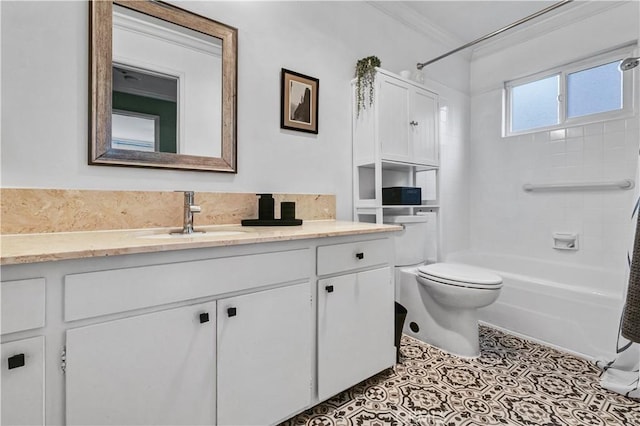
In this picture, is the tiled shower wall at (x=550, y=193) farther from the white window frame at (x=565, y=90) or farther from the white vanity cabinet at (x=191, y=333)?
the white vanity cabinet at (x=191, y=333)

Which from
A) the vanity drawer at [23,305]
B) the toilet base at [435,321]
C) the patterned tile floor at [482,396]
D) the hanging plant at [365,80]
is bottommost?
the patterned tile floor at [482,396]

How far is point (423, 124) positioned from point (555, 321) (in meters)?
1.64

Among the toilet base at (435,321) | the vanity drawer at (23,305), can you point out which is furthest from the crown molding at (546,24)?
the vanity drawer at (23,305)

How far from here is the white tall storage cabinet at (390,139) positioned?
6.72 feet

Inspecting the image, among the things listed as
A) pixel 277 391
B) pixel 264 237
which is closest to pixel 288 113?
pixel 264 237

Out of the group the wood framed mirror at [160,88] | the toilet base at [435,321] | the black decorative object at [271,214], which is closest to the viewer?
the wood framed mirror at [160,88]

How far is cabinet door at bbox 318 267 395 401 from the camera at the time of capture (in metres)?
1.36

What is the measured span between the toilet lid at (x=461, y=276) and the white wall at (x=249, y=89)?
0.69 m

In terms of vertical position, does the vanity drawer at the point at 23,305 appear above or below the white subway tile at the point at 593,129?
below

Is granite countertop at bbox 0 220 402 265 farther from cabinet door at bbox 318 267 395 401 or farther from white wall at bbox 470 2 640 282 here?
white wall at bbox 470 2 640 282

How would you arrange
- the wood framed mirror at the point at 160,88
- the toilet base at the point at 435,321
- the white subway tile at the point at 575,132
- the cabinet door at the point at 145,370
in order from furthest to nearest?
1. the white subway tile at the point at 575,132
2. the toilet base at the point at 435,321
3. the wood framed mirror at the point at 160,88
4. the cabinet door at the point at 145,370

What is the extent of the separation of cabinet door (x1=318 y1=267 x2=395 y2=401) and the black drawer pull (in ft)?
3.10

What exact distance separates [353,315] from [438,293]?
30.9 inches

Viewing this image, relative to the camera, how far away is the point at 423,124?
231 centimetres
